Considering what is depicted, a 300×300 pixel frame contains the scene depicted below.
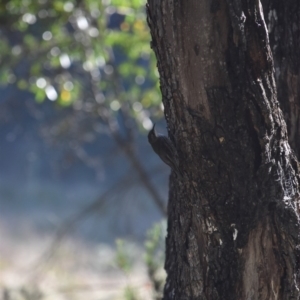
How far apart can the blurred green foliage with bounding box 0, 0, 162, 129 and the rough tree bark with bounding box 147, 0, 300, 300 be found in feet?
7.85

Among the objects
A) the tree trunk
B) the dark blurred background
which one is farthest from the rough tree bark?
the dark blurred background

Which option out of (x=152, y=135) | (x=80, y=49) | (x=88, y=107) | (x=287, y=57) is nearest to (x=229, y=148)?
(x=152, y=135)

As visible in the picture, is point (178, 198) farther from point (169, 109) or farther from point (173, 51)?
point (173, 51)

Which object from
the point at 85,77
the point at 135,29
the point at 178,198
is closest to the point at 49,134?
the point at 85,77

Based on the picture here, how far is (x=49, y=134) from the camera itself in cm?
627

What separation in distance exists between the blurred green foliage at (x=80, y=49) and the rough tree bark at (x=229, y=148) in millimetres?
2393

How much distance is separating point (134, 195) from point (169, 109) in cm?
400

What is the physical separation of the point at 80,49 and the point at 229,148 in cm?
334

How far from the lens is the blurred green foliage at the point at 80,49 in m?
4.31

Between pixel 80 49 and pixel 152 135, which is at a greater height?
pixel 80 49

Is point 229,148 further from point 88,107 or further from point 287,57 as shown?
point 88,107

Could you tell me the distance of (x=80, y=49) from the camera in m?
4.79

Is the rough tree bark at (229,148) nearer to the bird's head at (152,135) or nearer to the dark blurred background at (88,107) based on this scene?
the bird's head at (152,135)

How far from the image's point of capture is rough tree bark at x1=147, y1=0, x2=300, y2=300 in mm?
1564
